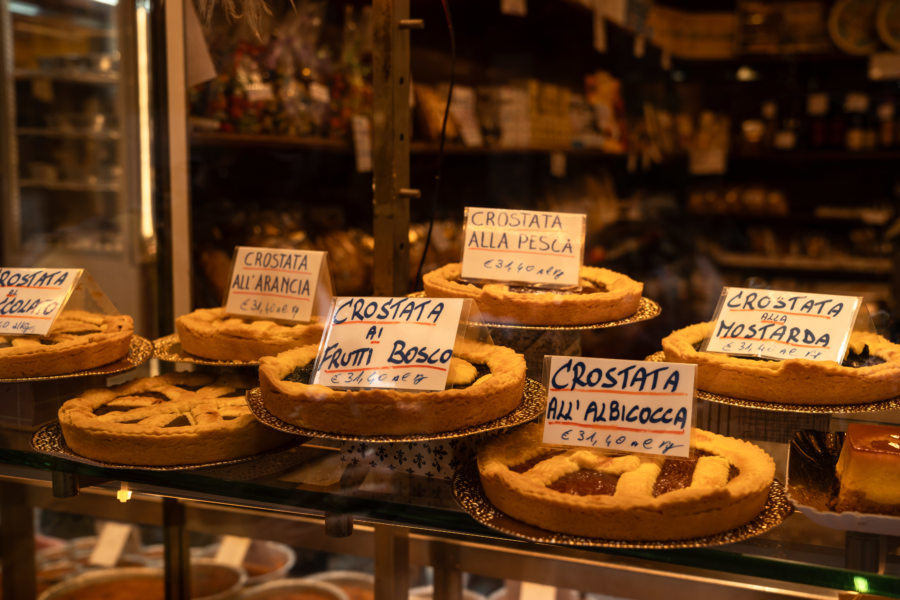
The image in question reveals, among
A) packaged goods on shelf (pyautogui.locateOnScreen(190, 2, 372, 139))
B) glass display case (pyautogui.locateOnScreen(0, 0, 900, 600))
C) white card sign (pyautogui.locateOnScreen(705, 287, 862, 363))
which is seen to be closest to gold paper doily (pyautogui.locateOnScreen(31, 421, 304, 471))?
glass display case (pyautogui.locateOnScreen(0, 0, 900, 600))

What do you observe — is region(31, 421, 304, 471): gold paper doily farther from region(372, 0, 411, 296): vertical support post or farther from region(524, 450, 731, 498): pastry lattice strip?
region(372, 0, 411, 296): vertical support post

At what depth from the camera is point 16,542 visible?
6.36ft

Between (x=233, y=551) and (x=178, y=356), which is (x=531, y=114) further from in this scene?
(x=178, y=356)

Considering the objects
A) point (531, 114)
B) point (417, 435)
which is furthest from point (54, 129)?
point (417, 435)

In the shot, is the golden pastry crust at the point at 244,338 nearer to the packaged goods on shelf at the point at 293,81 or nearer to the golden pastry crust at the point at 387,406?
the golden pastry crust at the point at 387,406

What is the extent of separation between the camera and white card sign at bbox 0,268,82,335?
1264 millimetres

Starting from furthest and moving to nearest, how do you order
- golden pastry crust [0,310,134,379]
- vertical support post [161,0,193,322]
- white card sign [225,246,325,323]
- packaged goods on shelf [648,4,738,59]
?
packaged goods on shelf [648,4,738,59] < vertical support post [161,0,193,322] < white card sign [225,246,325,323] < golden pastry crust [0,310,134,379]

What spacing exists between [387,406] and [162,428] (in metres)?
0.29

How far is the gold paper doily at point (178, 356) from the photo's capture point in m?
1.27

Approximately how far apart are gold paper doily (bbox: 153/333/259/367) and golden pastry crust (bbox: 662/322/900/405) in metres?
0.67

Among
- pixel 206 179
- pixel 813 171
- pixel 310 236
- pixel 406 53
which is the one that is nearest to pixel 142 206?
pixel 206 179

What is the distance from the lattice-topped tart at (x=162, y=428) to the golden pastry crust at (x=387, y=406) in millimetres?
66

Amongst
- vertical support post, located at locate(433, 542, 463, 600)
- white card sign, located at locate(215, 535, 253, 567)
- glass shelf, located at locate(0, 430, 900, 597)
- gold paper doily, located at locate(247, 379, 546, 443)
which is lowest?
white card sign, located at locate(215, 535, 253, 567)

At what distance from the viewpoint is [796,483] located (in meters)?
0.93
